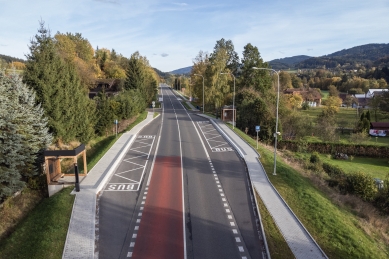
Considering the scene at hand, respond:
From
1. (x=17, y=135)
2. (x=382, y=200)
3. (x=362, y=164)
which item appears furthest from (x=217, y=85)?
(x=17, y=135)

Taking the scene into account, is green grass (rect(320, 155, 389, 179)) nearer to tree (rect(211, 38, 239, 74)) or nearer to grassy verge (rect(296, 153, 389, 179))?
grassy verge (rect(296, 153, 389, 179))

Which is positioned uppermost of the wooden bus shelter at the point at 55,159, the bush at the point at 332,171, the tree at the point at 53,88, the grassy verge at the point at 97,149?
the tree at the point at 53,88

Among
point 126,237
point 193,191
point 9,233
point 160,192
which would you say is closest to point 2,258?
point 9,233

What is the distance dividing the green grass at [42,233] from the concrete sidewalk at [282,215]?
370 inches

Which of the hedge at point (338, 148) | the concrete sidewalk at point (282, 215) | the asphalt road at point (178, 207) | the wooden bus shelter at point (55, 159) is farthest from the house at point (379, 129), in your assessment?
the wooden bus shelter at point (55, 159)

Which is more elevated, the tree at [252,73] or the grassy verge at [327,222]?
the tree at [252,73]

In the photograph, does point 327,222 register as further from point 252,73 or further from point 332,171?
point 252,73

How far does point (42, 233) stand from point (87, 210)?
2.37 metres

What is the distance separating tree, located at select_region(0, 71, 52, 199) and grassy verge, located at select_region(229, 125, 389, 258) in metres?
14.3

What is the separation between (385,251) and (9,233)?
57.0 ft

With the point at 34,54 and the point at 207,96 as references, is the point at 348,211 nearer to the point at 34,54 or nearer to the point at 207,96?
the point at 34,54

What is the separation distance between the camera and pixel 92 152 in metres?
27.5

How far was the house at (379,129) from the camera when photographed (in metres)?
53.7

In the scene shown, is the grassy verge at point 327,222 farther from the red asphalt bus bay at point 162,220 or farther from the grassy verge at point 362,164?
the grassy verge at point 362,164
